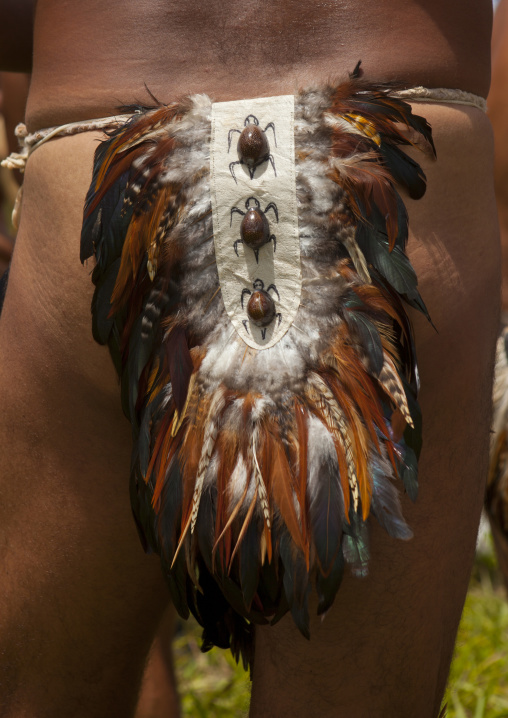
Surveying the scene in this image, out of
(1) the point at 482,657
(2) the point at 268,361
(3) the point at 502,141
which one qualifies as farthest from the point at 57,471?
(1) the point at 482,657

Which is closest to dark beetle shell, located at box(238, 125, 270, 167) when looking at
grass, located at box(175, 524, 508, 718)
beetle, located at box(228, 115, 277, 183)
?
beetle, located at box(228, 115, 277, 183)

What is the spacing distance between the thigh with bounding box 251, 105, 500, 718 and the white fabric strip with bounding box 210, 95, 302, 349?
0.53ft

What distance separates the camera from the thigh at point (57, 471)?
107 centimetres

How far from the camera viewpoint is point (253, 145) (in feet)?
3.16

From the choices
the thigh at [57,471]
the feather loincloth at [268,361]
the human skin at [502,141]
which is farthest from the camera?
the human skin at [502,141]

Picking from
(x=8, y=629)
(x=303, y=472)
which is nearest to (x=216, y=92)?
(x=303, y=472)

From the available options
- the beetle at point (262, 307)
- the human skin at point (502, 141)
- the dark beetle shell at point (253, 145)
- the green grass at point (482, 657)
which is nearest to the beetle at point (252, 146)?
the dark beetle shell at point (253, 145)

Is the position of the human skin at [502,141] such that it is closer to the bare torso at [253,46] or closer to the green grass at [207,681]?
the green grass at [207,681]

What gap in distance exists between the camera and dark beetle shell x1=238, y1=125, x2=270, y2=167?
964 millimetres

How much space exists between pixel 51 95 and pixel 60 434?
0.48 meters

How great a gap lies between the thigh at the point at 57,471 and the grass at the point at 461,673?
52.5 inches

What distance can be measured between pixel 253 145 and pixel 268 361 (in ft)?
0.88

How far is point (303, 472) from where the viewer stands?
93 cm

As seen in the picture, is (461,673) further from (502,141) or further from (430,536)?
(430,536)
